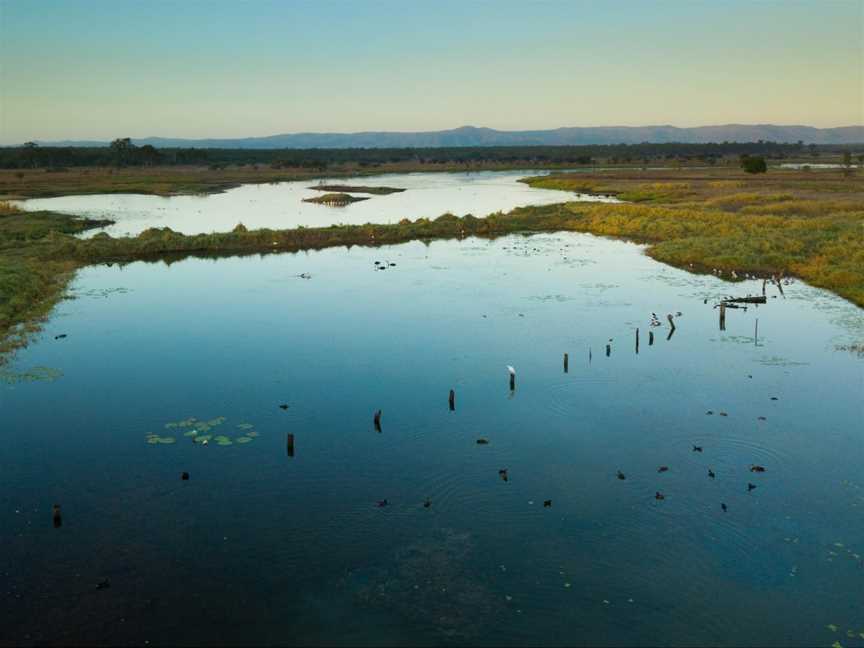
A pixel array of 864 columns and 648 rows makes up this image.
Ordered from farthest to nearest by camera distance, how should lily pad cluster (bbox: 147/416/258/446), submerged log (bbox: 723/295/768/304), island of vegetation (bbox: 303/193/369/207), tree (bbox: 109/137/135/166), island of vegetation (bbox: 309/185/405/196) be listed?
tree (bbox: 109/137/135/166)
island of vegetation (bbox: 309/185/405/196)
island of vegetation (bbox: 303/193/369/207)
submerged log (bbox: 723/295/768/304)
lily pad cluster (bbox: 147/416/258/446)

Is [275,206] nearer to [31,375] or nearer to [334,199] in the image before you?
[334,199]

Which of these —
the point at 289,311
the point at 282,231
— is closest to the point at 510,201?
the point at 282,231

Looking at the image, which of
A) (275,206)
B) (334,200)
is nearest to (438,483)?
(275,206)

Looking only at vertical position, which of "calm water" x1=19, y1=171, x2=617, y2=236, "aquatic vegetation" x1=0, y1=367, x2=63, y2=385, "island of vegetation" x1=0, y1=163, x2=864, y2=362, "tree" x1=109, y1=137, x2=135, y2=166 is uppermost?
"tree" x1=109, y1=137, x2=135, y2=166

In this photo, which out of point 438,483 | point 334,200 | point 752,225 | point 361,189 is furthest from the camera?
point 361,189

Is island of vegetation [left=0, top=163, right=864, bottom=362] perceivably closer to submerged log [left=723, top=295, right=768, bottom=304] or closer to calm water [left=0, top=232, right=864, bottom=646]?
submerged log [left=723, top=295, right=768, bottom=304]

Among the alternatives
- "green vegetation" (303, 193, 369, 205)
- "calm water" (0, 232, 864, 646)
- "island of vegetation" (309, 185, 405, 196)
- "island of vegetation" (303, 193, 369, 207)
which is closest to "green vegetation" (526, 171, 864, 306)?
"calm water" (0, 232, 864, 646)
